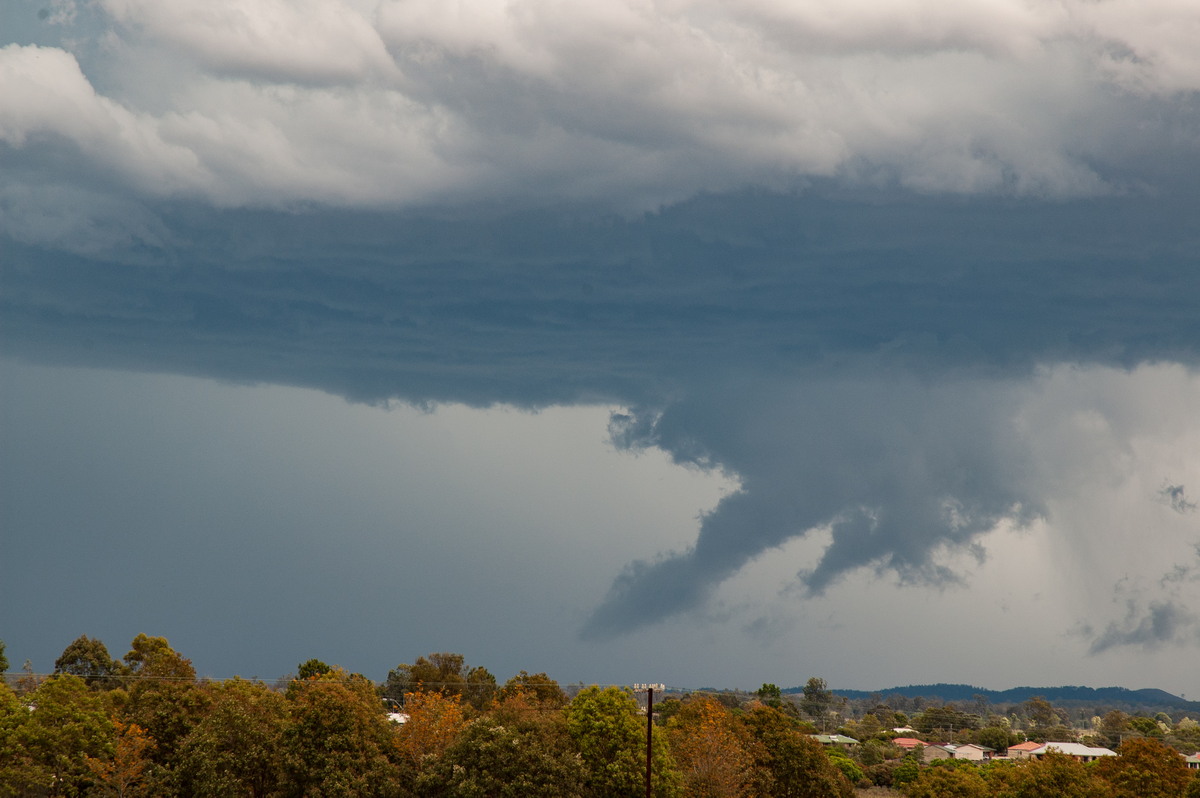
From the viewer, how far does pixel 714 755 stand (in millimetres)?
107125

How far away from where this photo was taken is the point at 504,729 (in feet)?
299

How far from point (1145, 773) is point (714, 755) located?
37.5 metres

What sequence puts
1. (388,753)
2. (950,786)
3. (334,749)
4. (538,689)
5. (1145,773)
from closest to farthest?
(334,749), (388,753), (1145,773), (950,786), (538,689)

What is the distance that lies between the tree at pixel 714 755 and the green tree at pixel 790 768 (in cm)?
158

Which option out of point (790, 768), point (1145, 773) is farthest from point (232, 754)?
point (1145, 773)

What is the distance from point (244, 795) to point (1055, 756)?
71.4m

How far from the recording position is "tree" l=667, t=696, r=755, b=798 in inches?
4134

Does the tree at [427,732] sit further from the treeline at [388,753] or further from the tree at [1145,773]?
the tree at [1145,773]

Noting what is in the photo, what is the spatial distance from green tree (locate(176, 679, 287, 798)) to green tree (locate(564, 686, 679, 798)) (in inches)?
929

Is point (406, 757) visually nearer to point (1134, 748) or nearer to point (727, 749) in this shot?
point (727, 749)

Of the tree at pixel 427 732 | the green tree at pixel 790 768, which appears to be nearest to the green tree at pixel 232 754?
the tree at pixel 427 732

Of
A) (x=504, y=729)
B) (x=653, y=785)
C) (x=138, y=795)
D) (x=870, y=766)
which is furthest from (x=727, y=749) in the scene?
(x=870, y=766)

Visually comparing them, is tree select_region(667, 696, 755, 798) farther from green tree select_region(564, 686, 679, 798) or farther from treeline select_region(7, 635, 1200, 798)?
green tree select_region(564, 686, 679, 798)

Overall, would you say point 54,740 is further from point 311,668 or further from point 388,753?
point 311,668
